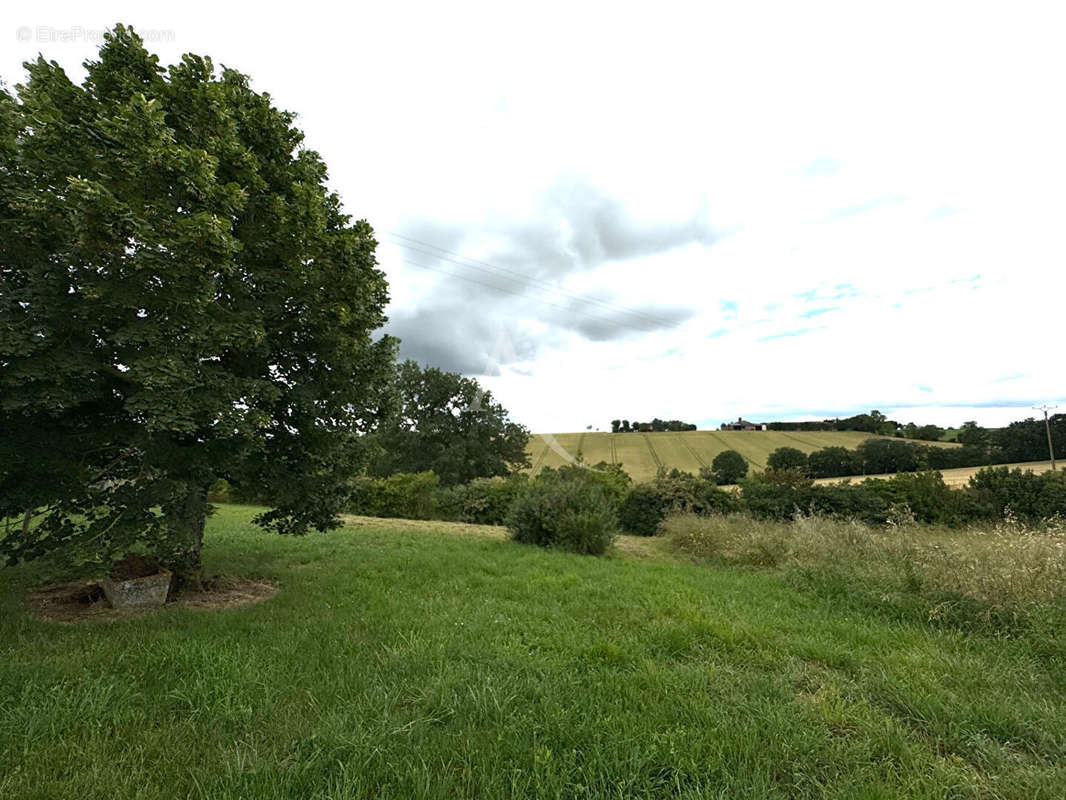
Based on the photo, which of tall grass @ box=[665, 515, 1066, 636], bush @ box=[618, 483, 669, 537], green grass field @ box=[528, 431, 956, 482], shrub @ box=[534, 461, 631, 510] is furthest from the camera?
green grass field @ box=[528, 431, 956, 482]

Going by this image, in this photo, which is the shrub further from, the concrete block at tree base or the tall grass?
the concrete block at tree base

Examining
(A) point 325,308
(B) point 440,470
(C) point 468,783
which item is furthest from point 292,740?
(B) point 440,470

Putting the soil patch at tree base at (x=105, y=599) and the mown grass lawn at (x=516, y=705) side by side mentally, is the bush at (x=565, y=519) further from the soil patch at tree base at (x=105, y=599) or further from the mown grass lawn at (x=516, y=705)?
the soil patch at tree base at (x=105, y=599)

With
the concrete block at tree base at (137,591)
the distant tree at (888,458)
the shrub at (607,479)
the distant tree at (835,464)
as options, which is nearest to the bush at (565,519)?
the shrub at (607,479)

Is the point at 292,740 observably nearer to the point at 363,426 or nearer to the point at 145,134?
the point at 363,426

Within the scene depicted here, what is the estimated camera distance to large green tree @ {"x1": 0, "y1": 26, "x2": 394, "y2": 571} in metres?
4.34

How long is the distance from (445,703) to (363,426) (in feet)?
15.4

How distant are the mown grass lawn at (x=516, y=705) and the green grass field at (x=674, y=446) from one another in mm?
32401

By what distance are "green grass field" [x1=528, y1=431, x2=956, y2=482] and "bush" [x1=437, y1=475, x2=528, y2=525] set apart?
16.3 metres

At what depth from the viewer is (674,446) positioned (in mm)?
52438

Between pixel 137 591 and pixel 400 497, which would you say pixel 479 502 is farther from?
pixel 137 591

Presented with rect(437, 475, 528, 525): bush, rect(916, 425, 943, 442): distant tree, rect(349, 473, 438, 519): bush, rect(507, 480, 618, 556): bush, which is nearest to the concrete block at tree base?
rect(507, 480, 618, 556): bush

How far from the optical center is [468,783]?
100.0 inches

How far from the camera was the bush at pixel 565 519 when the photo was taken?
11.6 metres
